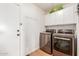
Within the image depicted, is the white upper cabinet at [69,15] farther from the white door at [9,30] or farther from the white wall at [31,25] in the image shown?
the white door at [9,30]

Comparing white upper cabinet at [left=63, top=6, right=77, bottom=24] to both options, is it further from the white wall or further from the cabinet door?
the white wall

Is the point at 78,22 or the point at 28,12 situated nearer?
the point at 78,22

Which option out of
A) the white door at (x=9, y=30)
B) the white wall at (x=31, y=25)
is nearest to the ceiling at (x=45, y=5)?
the white wall at (x=31, y=25)

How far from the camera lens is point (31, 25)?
1.51 m

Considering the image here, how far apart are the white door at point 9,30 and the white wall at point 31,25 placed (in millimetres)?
86

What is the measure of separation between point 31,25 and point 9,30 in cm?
27

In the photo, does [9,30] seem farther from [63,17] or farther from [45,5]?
[63,17]

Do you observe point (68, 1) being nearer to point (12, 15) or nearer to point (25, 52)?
point (12, 15)

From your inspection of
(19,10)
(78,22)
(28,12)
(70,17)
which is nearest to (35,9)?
(28,12)

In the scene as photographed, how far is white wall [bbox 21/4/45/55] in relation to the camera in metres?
1.49

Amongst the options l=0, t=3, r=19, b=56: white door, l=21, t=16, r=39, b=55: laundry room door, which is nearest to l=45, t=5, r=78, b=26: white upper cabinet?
l=21, t=16, r=39, b=55: laundry room door

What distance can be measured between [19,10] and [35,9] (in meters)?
0.19

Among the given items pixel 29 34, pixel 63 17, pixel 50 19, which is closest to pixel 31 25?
pixel 29 34

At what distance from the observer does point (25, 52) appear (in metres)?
1.48
